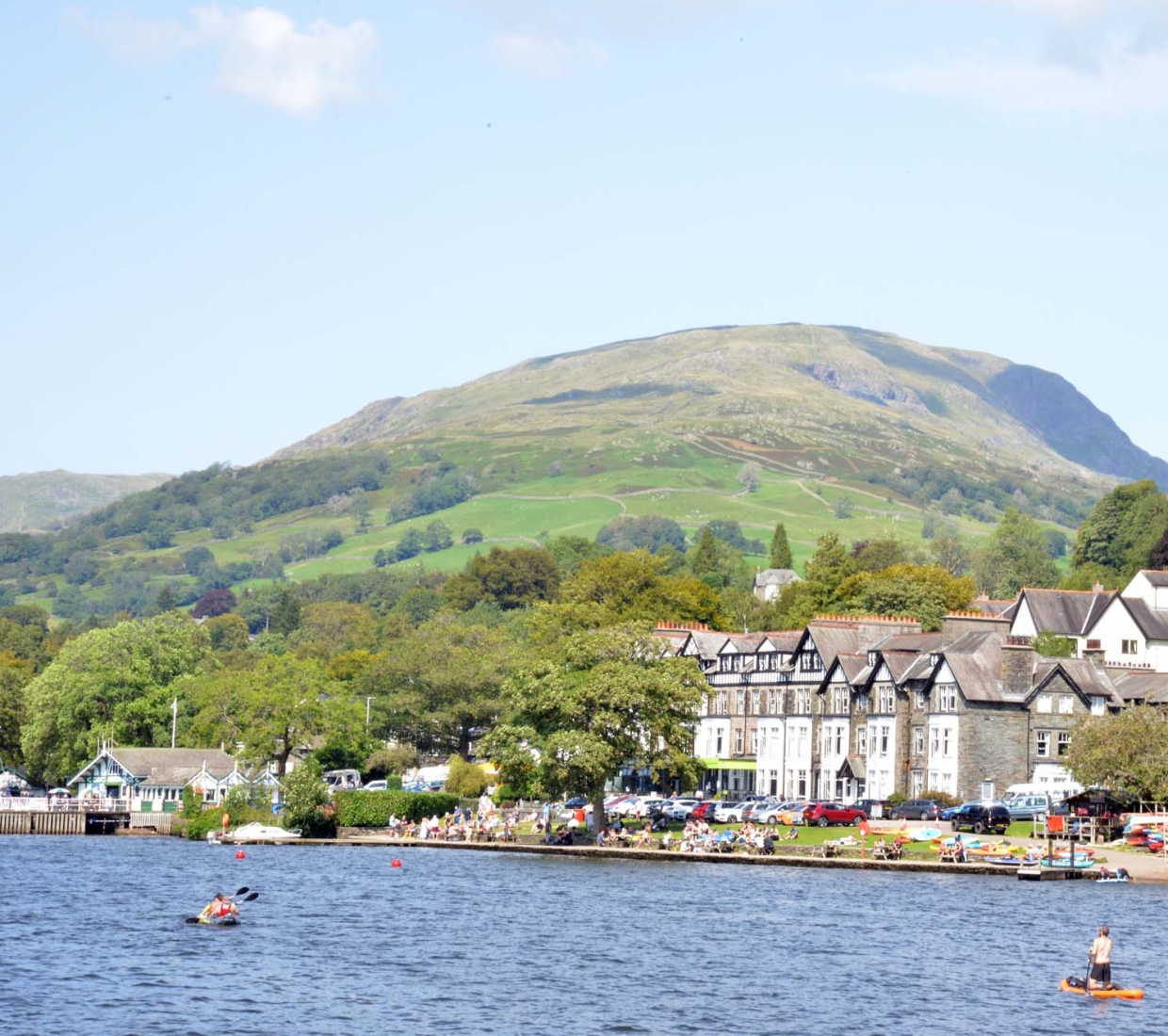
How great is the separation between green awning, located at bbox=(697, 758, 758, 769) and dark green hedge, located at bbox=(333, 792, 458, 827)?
22.5 meters

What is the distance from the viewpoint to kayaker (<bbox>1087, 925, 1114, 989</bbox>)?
57500 millimetres

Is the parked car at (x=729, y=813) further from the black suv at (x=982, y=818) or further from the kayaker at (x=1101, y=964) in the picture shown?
the kayaker at (x=1101, y=964)

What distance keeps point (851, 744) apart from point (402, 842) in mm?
30357

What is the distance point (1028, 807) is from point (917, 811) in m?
5.91

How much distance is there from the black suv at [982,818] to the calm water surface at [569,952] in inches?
497

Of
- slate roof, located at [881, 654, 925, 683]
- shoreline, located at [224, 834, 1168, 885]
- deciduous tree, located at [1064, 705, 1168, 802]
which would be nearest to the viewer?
shoreline, located at [224, 834, 1168, 885]

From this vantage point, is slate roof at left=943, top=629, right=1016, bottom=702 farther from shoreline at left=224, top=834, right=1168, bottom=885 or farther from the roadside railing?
the roadside railing

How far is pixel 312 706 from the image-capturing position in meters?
135

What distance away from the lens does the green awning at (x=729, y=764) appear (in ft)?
449

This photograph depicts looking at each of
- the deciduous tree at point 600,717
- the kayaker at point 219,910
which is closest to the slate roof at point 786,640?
the deciduous tree at point 600,717

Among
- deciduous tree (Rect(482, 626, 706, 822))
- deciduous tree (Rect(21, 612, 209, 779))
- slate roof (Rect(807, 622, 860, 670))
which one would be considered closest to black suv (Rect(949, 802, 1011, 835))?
deciduous tree (Rect(482, 626, 706, 822))

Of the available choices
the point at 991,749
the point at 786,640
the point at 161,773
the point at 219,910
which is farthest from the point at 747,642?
the point at 219,910

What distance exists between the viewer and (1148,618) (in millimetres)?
132625

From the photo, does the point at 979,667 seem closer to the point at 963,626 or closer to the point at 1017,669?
the point at 1017,669
